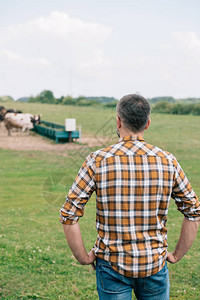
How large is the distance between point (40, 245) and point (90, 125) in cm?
2320

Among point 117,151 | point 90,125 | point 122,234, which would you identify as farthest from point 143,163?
point 90,125

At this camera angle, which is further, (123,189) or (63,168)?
(63,168)

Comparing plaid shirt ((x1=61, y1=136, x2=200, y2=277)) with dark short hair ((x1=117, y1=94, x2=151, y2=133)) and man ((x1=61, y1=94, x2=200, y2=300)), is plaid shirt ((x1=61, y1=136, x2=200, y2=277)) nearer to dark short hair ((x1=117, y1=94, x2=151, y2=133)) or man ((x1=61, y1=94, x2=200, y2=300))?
man ((x1=61, y1=94, x2=200, y2=300))

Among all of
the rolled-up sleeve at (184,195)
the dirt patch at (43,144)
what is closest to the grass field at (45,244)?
the rolled-up sleeve at (184,195)

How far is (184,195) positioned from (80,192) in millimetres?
622

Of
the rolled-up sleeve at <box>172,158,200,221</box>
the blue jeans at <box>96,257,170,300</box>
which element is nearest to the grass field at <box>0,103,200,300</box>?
the blue jeans at <box>96,257,170,300</box>

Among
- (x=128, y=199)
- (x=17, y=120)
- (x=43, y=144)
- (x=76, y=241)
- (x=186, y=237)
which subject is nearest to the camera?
(x=128, y=199)

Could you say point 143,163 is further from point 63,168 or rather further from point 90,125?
point 90,125

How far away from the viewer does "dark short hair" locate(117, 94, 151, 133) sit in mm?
1885

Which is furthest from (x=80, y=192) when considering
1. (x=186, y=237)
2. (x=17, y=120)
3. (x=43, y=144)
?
(x=17, y=120)

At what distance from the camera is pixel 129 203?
1.83 m

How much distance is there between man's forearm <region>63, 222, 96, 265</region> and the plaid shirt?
0.05 meters

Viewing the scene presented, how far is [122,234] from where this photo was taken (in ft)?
6.02

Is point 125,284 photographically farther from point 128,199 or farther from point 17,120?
point 17,120
